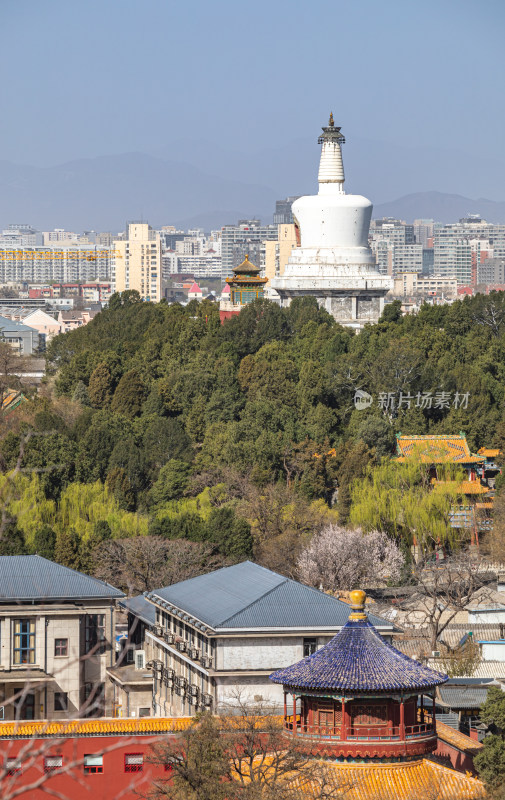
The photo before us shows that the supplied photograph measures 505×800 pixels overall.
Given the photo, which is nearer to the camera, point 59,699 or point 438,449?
point 59,699

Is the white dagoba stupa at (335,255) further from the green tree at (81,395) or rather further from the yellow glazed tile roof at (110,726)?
the yellow glazed tile roof at (110,726)

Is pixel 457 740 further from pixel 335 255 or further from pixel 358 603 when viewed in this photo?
pixel 335 255

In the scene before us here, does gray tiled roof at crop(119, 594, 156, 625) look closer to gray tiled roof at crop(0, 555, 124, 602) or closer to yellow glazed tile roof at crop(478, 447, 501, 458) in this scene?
gray tiled roof at crop(0, 555, 124, 602)

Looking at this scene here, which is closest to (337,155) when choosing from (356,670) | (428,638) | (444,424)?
(444,424)

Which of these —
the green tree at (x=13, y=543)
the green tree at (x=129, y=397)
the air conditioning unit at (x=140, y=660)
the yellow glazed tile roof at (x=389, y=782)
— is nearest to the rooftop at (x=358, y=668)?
the yellow glazed tile roof at (x=389, y=782)

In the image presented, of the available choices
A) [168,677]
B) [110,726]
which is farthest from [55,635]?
[110,726]

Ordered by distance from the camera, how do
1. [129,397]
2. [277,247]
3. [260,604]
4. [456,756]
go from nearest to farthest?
[456,756] → [260,604] → [129,397] → [277,247]
